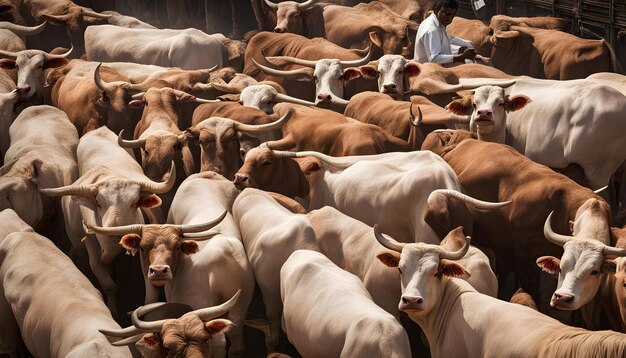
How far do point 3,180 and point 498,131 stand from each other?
4582 millimetres

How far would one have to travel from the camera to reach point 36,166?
42.2ft

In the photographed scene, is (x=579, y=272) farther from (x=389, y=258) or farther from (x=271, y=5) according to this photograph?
(x=271, y=5)

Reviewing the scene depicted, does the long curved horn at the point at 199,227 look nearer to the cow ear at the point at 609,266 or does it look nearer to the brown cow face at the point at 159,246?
the brown cow face at the point at 159,246

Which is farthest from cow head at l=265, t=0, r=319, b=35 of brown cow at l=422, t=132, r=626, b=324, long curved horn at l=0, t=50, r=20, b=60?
brown cow at l=422, t=132, r=626, b=324

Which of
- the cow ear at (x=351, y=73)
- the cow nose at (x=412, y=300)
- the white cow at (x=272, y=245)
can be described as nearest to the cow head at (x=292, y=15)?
the cow ear at (x=351, y=73)

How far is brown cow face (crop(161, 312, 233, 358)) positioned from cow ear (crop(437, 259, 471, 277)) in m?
1.56

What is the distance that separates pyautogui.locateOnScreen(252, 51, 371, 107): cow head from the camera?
15.0 m

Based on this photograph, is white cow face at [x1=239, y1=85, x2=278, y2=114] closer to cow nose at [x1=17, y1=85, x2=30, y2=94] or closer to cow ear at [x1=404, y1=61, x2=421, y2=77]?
cow ear at [x1=404, y1=61, x2=421, y2=77]

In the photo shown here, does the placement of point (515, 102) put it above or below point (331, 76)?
above

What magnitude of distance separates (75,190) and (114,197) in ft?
1.13

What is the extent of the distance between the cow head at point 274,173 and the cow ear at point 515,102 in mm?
1963

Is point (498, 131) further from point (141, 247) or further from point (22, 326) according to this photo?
point (22, 326)

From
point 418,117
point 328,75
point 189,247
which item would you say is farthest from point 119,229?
point 328,75

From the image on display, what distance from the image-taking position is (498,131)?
13211 mm
